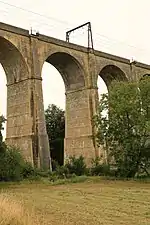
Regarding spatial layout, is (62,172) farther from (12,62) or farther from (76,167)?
(12,62)

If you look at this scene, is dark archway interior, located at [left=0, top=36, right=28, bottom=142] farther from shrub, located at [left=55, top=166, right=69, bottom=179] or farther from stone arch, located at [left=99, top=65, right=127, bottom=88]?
stone arch, located at [left=99, top=65, right=127, bottom=88]

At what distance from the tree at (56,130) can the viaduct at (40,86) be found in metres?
9.20

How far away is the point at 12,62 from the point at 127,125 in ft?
35.7

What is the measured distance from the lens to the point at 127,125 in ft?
92.5

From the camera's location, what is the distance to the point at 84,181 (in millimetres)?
26125

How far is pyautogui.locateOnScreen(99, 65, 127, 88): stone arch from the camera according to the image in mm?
42284

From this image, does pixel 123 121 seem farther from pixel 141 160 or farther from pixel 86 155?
pixel 86 155

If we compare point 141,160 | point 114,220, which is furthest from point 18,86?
point 114,220

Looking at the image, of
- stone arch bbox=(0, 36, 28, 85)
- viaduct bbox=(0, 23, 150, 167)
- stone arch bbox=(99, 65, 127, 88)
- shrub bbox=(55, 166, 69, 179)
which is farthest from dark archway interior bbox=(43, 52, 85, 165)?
shrub bbox=(55, 166, 69, 179)

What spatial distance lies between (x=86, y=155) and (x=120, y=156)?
8378 millimetres

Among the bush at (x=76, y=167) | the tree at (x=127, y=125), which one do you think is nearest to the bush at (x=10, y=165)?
the bush at (x=76, y=167)

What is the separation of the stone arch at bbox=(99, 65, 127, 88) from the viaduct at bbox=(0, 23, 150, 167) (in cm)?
11

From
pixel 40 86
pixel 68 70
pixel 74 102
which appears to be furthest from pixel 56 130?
pixel 40 86

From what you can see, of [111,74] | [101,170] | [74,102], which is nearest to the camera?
[101,170]
